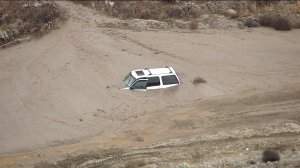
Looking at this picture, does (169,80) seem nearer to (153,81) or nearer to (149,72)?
(153,81)

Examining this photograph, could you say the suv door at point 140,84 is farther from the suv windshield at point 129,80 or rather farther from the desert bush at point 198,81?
the desert bush at point 198,81

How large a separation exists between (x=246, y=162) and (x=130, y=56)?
11.4m

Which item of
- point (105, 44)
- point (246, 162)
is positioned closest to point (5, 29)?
point (105, 44)

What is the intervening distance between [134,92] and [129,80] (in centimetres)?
81

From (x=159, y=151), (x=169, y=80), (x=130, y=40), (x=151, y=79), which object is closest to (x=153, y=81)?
(x=151, y=79)

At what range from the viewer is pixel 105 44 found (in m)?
34.1

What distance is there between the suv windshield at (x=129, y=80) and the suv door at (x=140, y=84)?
0.90ft

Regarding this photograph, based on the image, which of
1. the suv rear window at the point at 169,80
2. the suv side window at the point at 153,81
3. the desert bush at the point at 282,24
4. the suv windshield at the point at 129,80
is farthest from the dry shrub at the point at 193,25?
the suv side window at the point at 153,81

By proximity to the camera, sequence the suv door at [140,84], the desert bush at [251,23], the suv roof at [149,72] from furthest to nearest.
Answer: the desert bush at [251,23] < the suv roof at [149,72] < the suv door at [140,84]

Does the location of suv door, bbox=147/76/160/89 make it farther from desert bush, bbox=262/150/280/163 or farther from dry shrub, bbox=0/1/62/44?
dry shrub, bbox=0/1/62/44

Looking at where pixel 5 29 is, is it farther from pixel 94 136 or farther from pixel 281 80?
pixel 281 80

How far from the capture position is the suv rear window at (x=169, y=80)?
93.5ft

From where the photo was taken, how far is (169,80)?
94.0ft

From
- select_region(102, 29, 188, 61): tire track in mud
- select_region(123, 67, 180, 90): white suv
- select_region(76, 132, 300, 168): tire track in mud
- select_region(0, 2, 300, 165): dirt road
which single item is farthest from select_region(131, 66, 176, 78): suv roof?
select_region(76, 132, 300, 168): tire track in mud
